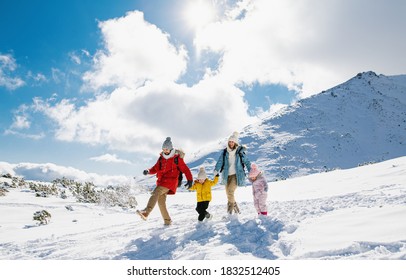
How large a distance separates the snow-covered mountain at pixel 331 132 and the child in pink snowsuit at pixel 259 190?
6586 centimetres

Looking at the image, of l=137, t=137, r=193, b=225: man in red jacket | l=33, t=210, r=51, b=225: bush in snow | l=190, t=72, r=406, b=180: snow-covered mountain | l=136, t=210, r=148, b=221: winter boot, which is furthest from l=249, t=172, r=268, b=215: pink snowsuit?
l=190, t=72, r=406, b=180: snow-covered mountain

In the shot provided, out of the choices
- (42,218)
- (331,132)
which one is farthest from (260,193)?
(331,132)

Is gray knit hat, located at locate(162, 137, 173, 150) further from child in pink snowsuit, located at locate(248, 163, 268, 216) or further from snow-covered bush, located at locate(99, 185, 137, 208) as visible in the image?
snow-covered bush, located at locate(99, 185, 137, 208)

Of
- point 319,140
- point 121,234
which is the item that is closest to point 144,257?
point 121,234

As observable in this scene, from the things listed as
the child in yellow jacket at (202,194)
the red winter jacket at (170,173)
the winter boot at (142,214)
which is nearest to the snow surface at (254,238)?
the winter boot at (142,214)

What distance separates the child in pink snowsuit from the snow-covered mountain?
6586cm

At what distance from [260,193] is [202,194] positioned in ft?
4.03

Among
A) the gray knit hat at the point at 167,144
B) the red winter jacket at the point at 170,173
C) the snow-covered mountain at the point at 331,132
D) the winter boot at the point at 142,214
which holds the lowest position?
the winter boot at the point at 142,214

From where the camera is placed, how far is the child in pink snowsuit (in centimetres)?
677

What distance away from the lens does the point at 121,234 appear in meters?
6.87

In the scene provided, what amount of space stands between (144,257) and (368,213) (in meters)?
3.56

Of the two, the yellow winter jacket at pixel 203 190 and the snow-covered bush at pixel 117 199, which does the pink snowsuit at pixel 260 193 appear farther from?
the snow-covered bush at pixel 117 199

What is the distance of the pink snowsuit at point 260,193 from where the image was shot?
6766 millimetres

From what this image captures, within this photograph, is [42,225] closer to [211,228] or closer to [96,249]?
[96,249]
